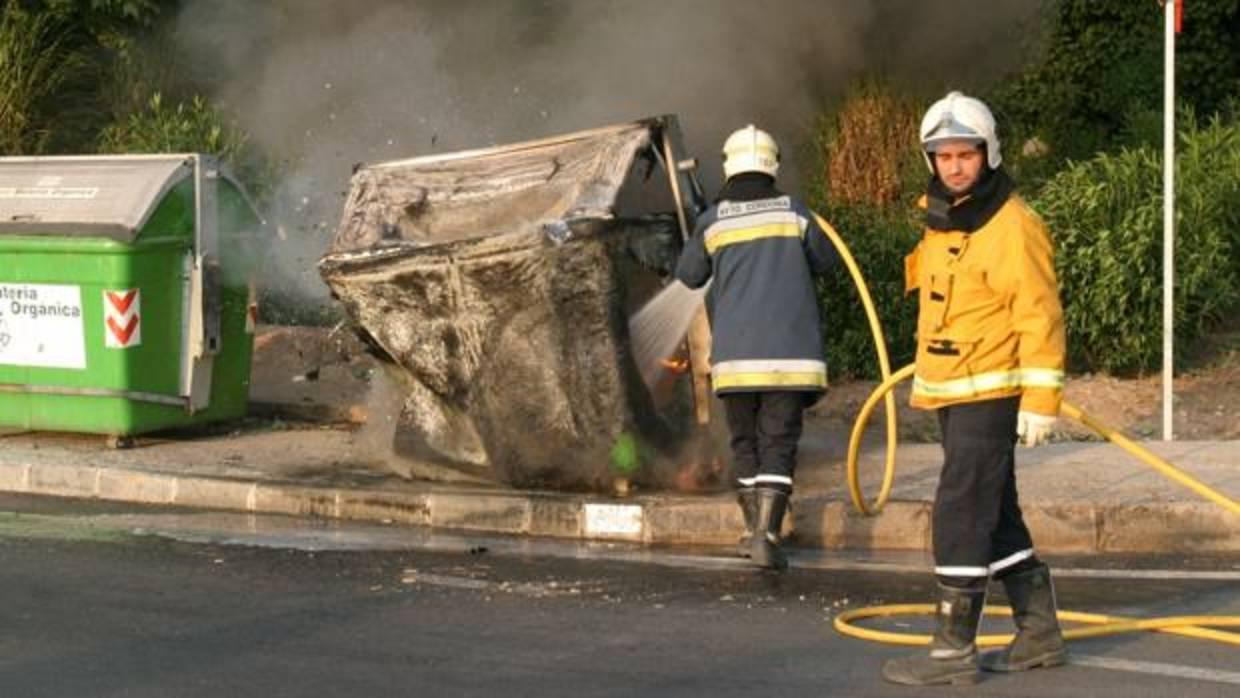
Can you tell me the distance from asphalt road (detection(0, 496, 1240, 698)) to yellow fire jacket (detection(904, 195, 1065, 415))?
0.84 m

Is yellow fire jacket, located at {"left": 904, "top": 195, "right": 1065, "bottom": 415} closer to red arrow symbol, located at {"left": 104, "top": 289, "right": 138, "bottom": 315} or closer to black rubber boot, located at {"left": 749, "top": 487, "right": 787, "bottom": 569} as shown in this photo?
black rubber boot, located at {"left": 749, "top": 487, "right": 787, "bottom": 569}

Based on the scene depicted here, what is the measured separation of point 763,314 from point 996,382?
6.76 feet

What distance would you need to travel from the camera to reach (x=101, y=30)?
639 inches

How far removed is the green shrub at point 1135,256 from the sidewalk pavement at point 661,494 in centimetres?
161

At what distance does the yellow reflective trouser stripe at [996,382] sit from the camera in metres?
6.01

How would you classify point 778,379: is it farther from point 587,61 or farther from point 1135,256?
point 587,61

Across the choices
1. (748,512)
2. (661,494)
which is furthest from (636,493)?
(748,512)

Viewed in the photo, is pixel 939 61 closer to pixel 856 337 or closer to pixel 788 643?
pixel 856 337

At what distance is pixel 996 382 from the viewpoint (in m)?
6.09

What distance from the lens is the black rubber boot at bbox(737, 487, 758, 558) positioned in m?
8.09

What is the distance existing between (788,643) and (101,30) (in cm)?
1093

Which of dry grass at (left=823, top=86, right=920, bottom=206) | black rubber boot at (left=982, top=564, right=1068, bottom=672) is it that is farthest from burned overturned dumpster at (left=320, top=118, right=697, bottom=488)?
dry grass at (left=823, top=86, right=920, bottom=206)

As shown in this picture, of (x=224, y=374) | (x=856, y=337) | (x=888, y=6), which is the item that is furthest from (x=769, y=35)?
(x=224, y=374)

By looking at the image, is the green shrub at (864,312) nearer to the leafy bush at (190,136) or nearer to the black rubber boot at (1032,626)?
the leafy bush at (190,136)
